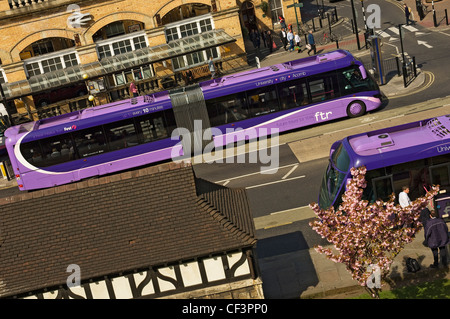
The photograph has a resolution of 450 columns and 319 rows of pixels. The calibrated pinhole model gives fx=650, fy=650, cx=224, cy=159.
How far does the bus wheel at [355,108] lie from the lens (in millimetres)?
30156

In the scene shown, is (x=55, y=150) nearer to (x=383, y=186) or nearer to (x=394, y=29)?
(x=383, y=186)

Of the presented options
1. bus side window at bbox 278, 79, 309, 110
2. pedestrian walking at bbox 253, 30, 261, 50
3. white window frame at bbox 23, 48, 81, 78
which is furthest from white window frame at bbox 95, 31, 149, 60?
bus side window at bbox 278, 79, 309, 110

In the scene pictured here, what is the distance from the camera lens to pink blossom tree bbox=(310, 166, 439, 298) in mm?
15086

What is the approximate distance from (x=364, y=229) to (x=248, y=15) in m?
40.7

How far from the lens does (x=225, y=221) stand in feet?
53.6

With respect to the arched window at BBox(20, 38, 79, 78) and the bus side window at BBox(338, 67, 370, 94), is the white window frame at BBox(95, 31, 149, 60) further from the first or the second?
the bus side window at BBox(338, 67, 370, 94)

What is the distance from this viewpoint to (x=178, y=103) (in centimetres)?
3002

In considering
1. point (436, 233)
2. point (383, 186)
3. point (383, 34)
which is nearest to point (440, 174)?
point (383, 186)

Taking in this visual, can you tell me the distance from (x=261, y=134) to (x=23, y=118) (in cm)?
2238

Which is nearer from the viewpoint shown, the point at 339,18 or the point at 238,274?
the point at 238,274

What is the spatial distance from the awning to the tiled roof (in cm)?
2742

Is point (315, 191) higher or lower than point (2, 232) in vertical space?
lower
